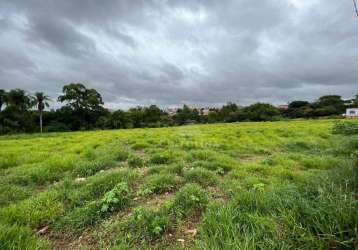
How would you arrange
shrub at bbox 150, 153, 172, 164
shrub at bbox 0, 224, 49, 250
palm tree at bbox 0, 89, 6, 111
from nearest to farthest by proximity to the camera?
shrub at bbox 0, 224, 49, 250, shrub at bbox 150, 153, 172, 164, palm tree at bbox 0, 89, 6, 111

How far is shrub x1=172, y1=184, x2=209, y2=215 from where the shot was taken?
3111 mm

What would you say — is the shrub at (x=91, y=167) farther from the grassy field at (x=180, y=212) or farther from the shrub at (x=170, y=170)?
the shrub at (x=170, y=170)

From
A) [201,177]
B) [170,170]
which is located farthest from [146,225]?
[170,170]

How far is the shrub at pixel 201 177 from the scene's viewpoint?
4301mm

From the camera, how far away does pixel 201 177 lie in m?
4.50

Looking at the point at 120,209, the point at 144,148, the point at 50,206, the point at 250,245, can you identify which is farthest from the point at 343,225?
the point at 144,148

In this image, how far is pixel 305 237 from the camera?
1.88 m

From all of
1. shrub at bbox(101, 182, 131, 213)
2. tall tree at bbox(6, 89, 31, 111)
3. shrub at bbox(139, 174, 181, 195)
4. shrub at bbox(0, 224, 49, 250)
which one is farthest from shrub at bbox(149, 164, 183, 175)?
tall tree at bbox(6, 89, 31, 111)

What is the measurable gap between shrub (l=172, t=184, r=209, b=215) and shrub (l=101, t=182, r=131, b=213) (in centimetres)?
84

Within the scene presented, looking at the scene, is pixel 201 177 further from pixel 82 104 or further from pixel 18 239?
pixel 82 104

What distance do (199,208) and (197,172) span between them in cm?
149

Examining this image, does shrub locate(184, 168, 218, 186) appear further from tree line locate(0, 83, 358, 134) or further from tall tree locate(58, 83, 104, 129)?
tall tree locate(58, 83, 104, 129)

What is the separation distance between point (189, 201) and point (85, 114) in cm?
5460

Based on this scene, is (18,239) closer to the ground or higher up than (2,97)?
closer to the ground
